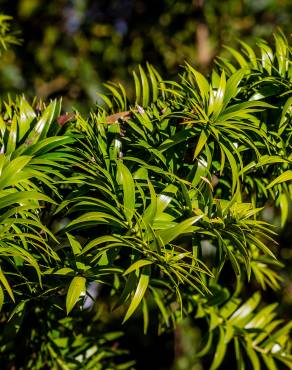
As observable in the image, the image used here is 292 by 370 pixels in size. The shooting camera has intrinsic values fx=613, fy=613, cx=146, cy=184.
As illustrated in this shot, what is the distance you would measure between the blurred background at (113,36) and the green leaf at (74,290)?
139 centimetres

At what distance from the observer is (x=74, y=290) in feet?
1.56

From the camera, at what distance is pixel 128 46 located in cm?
207

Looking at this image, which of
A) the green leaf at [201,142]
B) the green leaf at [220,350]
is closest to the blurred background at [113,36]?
the green leaf at [220,350]

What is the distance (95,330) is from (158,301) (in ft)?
0.48

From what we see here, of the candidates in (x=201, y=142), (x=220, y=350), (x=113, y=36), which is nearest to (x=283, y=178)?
(x=201, y=142)

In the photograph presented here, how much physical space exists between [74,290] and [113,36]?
5.49 ft

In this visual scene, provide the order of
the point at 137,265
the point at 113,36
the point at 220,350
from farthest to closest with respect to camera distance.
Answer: the point at 113,36
the point at 220,350
the point at 137,265

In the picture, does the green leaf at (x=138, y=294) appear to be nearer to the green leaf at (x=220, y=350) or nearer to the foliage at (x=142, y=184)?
the foliage at (x=142, y=184)

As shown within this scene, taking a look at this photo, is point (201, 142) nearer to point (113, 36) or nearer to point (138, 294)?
point (138, 294)

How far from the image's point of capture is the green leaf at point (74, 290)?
466 millimetres

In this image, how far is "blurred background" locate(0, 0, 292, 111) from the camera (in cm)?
197

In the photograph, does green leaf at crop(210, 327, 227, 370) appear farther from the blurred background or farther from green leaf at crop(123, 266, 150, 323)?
the blurred background

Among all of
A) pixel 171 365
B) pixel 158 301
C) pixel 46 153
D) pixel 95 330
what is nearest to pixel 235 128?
pixel 46 153

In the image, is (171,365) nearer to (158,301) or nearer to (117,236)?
(158,301)
